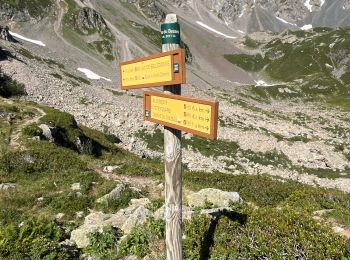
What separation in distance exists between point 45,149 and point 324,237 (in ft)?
48.5

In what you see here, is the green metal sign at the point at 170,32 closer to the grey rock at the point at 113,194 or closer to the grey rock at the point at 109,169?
the grey rock at the point at 113,194

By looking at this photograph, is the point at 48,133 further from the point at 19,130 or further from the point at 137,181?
the point at 137,181

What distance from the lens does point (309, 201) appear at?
13.7 m

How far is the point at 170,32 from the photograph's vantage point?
7.03m

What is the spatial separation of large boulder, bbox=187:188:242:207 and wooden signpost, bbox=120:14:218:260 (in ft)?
17.1

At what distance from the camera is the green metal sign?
275 inches

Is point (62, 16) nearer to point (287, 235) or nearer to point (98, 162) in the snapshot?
point (98, 162)

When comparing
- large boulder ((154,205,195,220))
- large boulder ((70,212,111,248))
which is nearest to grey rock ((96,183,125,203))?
large boulder ((70,212,111,248))

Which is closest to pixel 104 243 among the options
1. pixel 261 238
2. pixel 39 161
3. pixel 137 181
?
pixel 261 238

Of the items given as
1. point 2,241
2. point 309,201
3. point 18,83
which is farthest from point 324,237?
point 18,83

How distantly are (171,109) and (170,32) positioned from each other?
56.3 inches

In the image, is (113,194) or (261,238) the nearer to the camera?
Answer: (261,238)

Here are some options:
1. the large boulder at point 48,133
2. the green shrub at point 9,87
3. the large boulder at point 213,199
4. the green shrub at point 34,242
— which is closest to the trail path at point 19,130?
the large boulder at point 48,133

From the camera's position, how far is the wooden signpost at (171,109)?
6.74 meters
